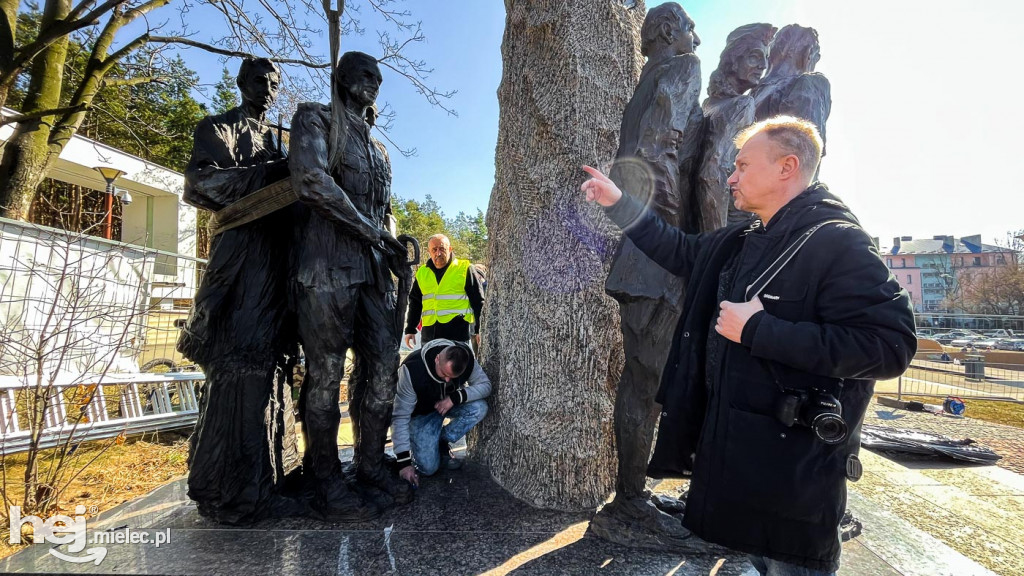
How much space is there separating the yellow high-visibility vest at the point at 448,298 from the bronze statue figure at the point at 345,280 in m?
1.79

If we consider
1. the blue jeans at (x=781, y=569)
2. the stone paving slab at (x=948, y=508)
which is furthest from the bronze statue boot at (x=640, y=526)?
the stone paving slab at (x=948, y=508)

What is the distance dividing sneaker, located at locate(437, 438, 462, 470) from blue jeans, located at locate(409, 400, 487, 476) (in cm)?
6

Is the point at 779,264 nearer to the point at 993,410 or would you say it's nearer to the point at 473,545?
the point at 473,545

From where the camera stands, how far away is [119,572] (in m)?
1.91

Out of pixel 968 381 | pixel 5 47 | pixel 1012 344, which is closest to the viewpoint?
pixel 5 47

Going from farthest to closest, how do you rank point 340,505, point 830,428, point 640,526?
point 340,505, point 640,526, point 830,428

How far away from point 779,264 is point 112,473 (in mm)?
4581

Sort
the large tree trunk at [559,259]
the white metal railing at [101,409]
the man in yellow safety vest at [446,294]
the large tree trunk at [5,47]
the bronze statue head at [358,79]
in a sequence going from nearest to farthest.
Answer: the bronze statue head at [358,79] < the large tree trunk at [559,259] < the white metal railing at [101,409] < the man in yellow safety vest at [446,294] < the large tree trunk at [5,47]

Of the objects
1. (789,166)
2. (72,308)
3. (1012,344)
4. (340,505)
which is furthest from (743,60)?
(1012,344)

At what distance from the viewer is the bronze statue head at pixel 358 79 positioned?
2.51 meters

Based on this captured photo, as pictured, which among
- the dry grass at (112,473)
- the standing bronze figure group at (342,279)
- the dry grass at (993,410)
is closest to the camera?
the standing bronze figure group at (342,279)

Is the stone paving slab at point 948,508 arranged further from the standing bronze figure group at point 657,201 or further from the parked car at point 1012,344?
the parked car at point 1012,344

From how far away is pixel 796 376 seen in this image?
1166mm

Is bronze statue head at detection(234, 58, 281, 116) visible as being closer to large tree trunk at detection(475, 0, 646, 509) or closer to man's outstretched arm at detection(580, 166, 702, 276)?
large tree trunk at detection(475, 0, 646, 509)
